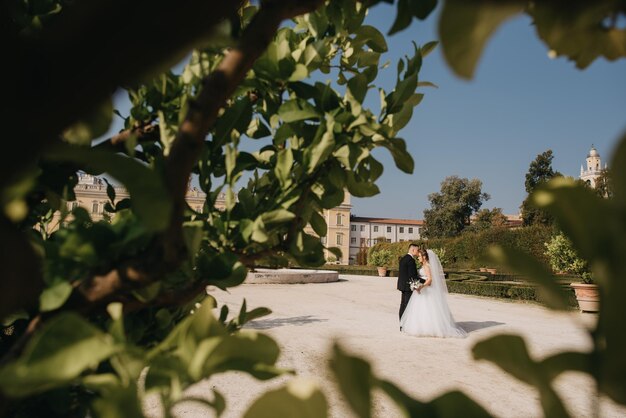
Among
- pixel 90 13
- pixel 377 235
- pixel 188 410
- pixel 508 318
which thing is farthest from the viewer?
pixel 377 235

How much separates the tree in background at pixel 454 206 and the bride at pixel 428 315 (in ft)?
144

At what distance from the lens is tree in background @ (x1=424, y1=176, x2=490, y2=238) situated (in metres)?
51.4

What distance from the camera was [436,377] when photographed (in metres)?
5.48

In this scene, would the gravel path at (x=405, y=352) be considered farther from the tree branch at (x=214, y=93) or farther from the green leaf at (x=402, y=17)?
the green leaf at (x=402, y=17)

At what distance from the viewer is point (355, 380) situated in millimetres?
335

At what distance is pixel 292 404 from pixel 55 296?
37 cm

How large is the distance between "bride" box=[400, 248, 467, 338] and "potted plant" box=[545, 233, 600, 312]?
12.1 ft

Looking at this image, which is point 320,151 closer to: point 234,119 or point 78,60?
point 234,119

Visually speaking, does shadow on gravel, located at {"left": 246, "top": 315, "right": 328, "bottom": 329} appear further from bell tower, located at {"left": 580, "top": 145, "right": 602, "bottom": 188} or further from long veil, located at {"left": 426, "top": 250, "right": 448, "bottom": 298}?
bell tower, located at {"left": 580, "top": 145, "right": 602, "bottom": 188}

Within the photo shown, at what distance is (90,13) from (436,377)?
590 centimetres

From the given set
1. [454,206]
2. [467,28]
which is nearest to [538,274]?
[467,28]

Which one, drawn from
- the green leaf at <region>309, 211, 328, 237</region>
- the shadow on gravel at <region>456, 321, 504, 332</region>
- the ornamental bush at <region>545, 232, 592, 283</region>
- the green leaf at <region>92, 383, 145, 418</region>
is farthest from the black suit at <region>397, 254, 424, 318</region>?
the green leaf at <region>92, 383, 145, 418</region>

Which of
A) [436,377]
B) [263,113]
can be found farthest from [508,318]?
[263,113]

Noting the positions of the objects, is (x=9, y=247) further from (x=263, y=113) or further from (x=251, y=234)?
(x=263, y=113)
